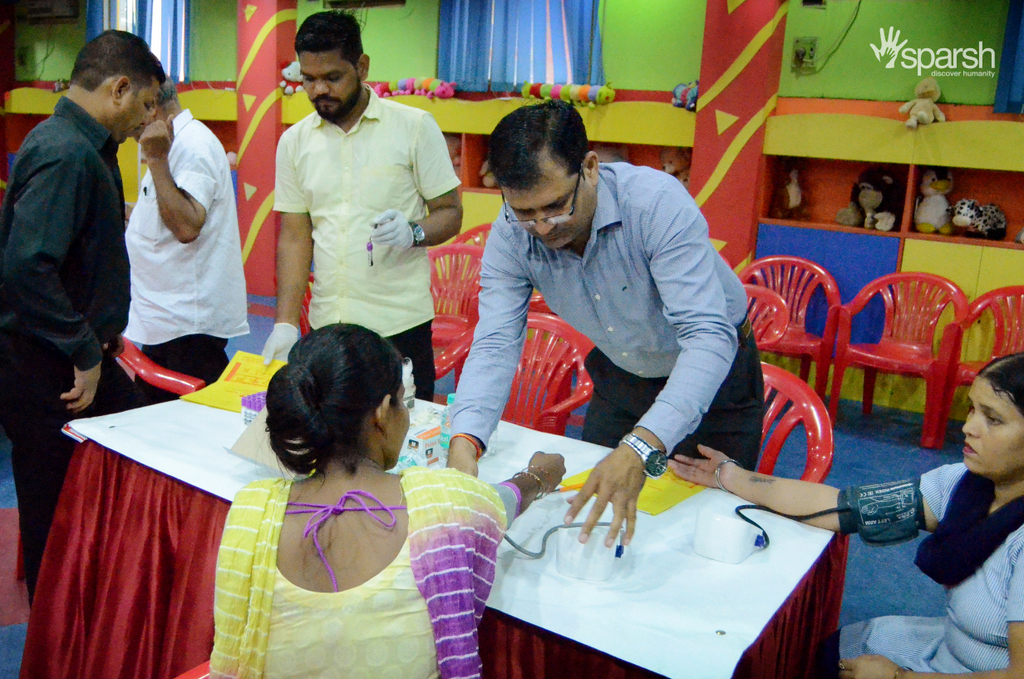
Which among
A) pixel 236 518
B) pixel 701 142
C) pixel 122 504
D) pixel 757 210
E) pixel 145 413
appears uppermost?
pixel 701 142

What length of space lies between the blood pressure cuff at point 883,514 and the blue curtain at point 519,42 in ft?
15.8

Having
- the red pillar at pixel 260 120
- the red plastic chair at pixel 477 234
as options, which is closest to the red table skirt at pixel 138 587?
the red plastic chair at pixel 477 234

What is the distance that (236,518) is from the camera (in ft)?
3.98

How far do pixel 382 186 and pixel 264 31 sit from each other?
517 centimetres

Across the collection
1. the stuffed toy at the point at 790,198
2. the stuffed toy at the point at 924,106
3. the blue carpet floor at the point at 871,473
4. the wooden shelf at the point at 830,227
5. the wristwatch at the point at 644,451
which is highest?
the stuffed toy at the point at 924,106

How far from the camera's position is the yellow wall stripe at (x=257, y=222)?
7414mm

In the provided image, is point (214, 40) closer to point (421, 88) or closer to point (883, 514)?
point (421, 88)

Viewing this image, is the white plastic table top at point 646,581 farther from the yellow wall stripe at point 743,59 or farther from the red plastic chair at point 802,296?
the yellow wall stripe at point 743,59

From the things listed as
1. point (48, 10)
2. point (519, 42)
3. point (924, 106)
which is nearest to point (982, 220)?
point (924, 106)

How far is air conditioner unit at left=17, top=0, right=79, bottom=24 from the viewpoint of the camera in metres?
8.86

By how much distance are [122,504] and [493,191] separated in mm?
4553

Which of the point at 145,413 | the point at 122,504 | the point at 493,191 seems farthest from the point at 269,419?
the point at 493,191

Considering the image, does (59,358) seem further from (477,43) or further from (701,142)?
(477,43)

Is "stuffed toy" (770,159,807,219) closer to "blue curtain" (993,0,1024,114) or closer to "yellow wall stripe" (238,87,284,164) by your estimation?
"blue curtain" (993,0,1024,114)
